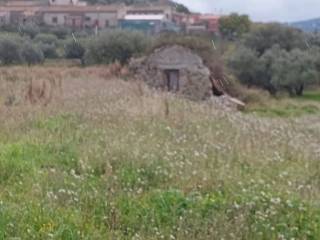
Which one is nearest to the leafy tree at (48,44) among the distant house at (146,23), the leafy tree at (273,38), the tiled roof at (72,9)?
the tiled roof at (72,9)

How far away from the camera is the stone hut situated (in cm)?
2622

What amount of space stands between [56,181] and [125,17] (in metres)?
38.0

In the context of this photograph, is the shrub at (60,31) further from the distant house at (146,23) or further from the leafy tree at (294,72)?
the leafy tree at (294,72)

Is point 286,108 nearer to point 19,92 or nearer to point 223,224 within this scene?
point 19,92

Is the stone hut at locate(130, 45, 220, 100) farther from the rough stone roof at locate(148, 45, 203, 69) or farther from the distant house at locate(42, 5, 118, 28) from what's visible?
the distant house at locate(42, 5, 118, 28)

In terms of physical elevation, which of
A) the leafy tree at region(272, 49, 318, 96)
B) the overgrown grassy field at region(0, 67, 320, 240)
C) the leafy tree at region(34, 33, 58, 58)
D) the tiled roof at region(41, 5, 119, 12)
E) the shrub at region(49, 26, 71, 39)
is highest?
the tiled roof at region(41, 5, 119, 12)

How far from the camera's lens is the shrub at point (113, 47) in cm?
3541

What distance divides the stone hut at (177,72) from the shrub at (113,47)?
8.09m

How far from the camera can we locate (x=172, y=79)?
2694cm

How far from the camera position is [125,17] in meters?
43.7

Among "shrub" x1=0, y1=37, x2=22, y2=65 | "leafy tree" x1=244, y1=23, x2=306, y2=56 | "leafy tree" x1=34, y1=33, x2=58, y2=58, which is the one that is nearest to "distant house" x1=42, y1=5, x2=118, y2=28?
"leafy tree" x1=34, y1=33, x2=58, y2=58

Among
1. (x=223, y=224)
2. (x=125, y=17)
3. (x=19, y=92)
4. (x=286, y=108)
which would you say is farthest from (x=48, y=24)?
(x=223, y=224)

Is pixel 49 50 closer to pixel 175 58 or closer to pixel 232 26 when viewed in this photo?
pixel 175 58

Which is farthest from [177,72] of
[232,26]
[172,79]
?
[232,26]
